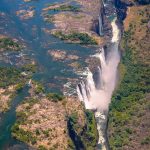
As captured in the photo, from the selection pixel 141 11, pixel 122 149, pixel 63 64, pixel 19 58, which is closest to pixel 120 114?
pixel 122 149

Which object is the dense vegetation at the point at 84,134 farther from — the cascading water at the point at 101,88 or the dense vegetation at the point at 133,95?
the dense vegetation at the point at 133,95

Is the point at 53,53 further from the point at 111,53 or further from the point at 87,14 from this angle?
the point at 87,14

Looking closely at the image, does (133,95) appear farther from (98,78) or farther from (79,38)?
(79,38)

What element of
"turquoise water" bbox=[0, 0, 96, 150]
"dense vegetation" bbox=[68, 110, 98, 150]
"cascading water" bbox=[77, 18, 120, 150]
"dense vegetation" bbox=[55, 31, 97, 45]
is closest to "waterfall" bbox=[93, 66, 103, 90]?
"cascading water" bbox=[77, 18, 120, 150]

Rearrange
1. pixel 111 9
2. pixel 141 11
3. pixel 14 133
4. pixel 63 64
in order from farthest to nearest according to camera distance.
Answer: pixel 111 9 → pixel 141 11 → pixel 63 64 → pixel 14 133

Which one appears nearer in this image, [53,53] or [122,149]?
[122,149]

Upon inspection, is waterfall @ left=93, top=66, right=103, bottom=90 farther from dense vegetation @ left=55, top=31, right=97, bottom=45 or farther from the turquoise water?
dense vegetation @ left=55, top=31, right=97, bottom=45
